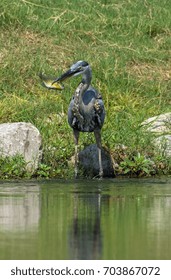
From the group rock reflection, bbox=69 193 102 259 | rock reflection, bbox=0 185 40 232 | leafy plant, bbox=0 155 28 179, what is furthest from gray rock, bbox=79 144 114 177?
rock reflection, bbox=69 193 102 259

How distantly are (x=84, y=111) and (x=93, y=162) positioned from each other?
65 centimetres

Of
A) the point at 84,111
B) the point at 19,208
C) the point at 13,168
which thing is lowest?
the point at 19,208

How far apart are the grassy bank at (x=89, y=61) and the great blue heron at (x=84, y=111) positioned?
0.41 meters

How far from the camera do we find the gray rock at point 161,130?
13.5m

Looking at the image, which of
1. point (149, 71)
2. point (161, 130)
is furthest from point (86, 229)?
point (149, 71)

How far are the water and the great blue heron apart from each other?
0.68 meters

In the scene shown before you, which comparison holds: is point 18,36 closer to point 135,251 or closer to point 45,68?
point 45,68

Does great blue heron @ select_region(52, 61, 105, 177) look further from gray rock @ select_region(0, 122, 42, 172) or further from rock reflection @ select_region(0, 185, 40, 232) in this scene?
rock reflection @ select_region(0, 185, 40, 232)

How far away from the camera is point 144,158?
43.6 feet

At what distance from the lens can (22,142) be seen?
13172 millimetres

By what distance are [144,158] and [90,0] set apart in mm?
6656

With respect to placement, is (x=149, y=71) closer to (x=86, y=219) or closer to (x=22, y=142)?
(x=22, y=142)

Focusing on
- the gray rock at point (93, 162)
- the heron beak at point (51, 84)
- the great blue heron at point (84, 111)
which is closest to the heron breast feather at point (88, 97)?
the great blue heron at point (84, 111)

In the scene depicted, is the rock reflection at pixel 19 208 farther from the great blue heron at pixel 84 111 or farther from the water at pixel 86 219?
the great blue heron at pixel 84 111
